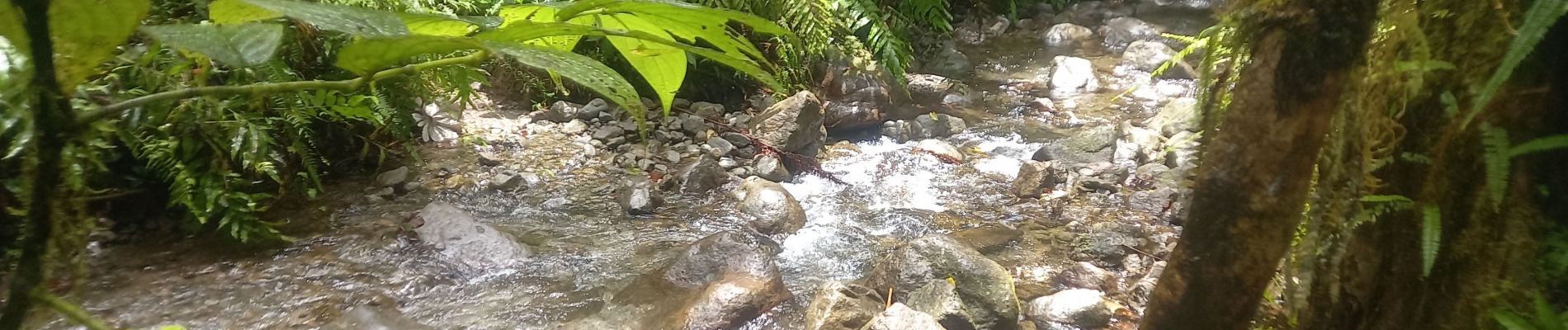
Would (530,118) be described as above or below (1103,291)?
below

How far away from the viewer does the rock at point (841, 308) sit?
7.14ft

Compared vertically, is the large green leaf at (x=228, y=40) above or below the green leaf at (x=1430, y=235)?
above

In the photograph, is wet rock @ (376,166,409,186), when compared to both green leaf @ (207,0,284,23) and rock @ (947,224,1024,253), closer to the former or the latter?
rock @ (947,224,1024,253)

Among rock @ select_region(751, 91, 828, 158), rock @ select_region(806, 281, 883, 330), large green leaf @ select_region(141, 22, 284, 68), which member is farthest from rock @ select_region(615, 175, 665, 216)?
large green leaf @ select_region(141, 22, 284, 68)

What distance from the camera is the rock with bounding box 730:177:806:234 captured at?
9.96 ft

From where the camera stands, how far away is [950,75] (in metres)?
5.74

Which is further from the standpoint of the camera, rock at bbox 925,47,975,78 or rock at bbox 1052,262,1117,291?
rock at bbox 925,47,975,78

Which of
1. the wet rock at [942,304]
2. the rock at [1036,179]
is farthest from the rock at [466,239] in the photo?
the rock at [1036,179]

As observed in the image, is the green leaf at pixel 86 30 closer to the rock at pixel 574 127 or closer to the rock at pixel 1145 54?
the rock at pixel 574 127

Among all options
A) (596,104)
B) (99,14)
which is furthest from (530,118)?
(99,14)

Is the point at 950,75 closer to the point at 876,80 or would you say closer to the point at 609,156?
the point at 876,80

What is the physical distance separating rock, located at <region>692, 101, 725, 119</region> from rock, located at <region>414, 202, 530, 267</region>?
1587 mm

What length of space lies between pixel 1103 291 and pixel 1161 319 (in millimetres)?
1198

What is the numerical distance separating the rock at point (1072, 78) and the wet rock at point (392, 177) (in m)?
4.12
